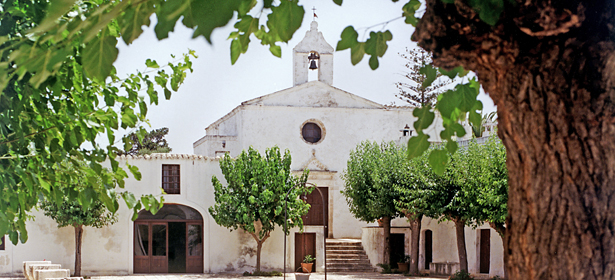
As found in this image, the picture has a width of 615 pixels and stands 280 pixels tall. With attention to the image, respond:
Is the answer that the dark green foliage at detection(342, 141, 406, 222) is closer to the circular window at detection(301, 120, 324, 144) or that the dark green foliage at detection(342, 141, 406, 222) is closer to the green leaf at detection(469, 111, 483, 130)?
the circular window at detection(301, 120, 324, 144)

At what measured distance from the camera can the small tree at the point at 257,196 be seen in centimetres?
2106

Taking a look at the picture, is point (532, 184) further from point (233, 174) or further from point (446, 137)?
point (233, 174)

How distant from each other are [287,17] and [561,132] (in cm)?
86

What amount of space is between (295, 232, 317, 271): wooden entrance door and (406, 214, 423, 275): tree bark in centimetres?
355

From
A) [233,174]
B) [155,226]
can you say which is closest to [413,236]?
[233,174]

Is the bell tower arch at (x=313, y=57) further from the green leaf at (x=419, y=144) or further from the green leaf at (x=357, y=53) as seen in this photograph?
the green leaf at (x=357, y=53)

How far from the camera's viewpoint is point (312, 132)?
27.2m

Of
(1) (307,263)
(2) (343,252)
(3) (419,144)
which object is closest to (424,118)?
(3) (419,144)

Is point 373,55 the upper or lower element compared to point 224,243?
upper

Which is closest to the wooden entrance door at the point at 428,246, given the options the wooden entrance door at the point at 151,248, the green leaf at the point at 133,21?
the wooden entrance door at the point at 151,248

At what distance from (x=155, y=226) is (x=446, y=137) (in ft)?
67.2

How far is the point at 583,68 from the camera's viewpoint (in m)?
1.79

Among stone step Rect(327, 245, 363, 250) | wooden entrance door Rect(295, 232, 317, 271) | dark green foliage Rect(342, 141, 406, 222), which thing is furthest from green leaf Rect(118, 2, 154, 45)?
stone step Rect(327, 245, 363, 250)

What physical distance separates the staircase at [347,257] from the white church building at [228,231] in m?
0.40
